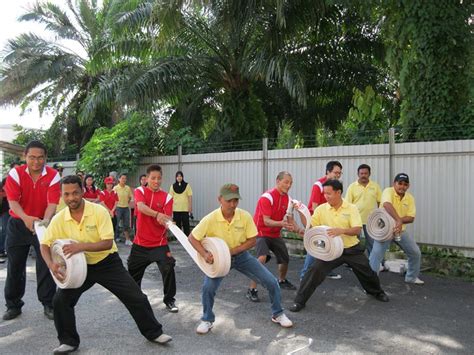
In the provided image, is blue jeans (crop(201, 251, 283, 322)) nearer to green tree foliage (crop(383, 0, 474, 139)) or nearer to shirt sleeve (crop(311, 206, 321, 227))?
shirt sleeve (crop(311, 206, 321, 227))

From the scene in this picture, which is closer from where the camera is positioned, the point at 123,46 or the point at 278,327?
the point at 278,327

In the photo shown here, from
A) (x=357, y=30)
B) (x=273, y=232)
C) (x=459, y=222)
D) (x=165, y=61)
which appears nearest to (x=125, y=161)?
(x=165, y=61)

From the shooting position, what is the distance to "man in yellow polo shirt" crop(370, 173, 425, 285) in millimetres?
7156

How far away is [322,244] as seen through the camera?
5.98m

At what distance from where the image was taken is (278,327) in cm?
543

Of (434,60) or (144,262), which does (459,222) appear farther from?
(144,262)

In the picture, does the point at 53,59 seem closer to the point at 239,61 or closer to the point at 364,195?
the point at 239,61

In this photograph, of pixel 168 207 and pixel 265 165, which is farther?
pixel 265 165

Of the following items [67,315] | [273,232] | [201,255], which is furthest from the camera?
[273,232]

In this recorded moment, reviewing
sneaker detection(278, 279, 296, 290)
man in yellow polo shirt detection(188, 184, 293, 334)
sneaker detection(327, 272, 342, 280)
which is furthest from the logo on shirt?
sneaker detection(327, 272, 342, 280)

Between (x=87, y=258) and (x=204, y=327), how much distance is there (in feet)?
4.86

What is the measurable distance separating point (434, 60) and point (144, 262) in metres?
6.71

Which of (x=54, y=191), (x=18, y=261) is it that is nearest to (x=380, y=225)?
(x=54, y=191)

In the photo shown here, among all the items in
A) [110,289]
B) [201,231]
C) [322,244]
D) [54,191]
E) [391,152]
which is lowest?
[110,289]
